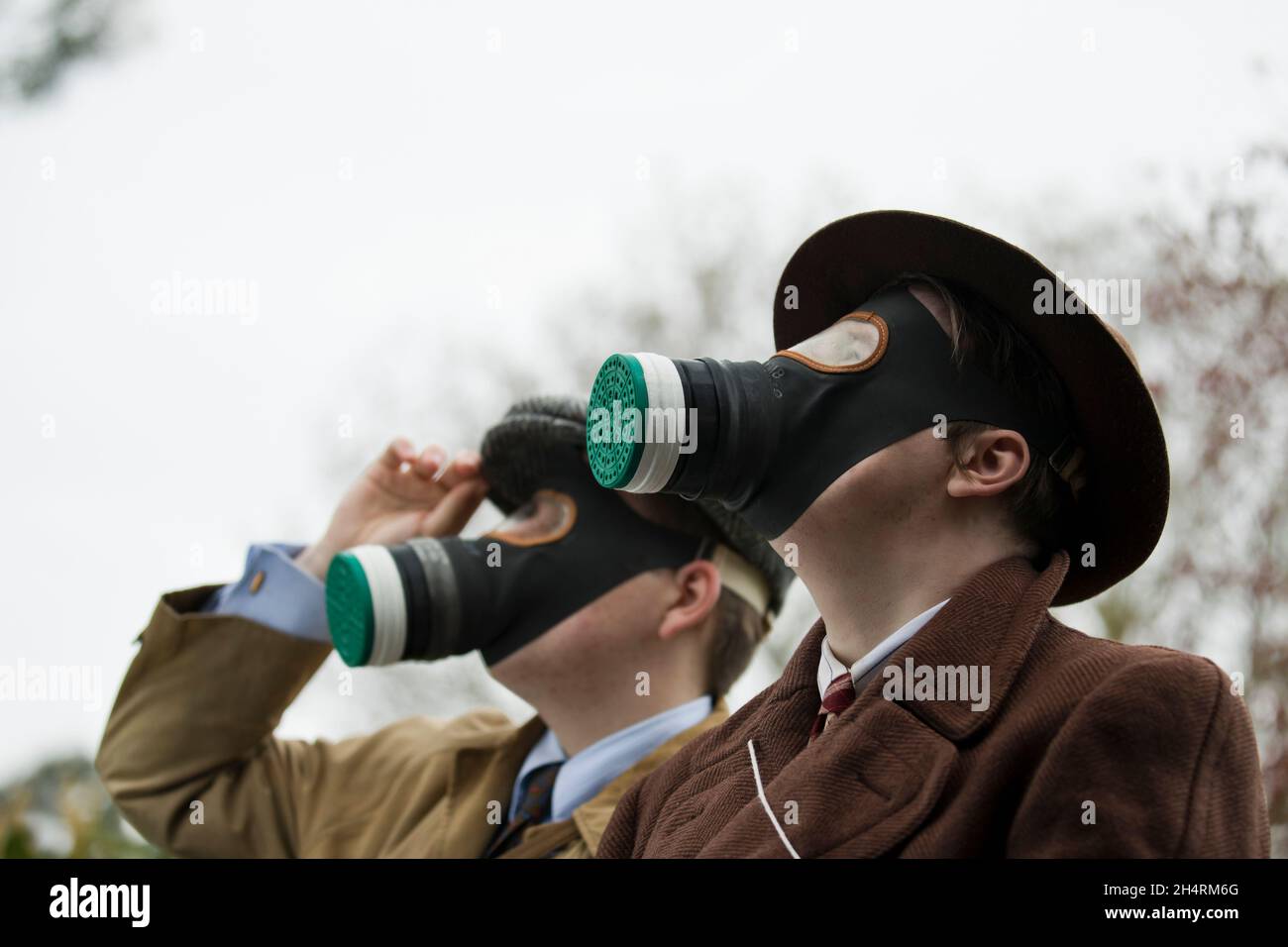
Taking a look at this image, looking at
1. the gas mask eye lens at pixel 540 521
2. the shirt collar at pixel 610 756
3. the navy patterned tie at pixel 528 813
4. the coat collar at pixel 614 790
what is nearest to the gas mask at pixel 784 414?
the coat collar at pixel 614 790

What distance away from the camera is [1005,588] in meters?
2.21

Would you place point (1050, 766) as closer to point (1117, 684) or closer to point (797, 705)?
point (1117, 684)

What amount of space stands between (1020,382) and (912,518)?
294 millimetres

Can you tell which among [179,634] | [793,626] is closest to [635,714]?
[179,634]

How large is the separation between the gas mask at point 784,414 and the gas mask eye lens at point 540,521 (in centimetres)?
117

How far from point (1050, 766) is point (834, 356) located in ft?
2.58

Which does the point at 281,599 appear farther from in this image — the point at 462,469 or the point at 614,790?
the point at 614,790

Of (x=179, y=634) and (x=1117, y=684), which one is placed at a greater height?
(x=1117, y=684)

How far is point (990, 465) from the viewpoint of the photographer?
7.64ft

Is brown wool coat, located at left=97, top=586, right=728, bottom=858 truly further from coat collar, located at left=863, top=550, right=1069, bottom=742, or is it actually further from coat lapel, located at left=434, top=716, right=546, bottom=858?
coat collar, located at left=863, top=550, right=1069, bottom=742

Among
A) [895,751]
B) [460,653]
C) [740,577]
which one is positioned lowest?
[460,653]

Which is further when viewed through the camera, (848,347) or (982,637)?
(848,347)

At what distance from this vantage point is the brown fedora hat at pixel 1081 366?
7.57ft

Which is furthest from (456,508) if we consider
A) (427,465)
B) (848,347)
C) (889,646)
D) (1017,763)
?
(1017,763)
